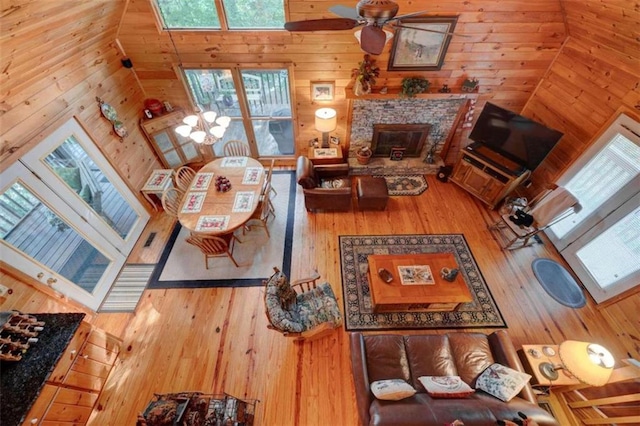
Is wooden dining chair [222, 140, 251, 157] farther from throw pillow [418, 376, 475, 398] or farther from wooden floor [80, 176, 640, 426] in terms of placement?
throw pillow [418, 376, 475, 398]

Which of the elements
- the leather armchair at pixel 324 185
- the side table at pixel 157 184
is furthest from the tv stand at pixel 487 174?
the side table at pixel 157 184

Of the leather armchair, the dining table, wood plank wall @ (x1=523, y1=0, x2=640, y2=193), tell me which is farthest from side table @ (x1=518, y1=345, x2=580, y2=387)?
the dining table

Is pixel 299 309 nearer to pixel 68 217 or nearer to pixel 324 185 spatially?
pixel 324 185

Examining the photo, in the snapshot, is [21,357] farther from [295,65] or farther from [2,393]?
[295,65]

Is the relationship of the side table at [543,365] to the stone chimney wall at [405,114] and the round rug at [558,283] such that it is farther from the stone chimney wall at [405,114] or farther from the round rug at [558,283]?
the stone chimney wall at [405,114]

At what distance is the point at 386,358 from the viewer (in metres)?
2.65

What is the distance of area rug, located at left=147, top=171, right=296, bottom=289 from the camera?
3797mm

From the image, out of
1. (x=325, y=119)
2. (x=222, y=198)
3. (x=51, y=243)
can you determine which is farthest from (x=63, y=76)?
(x=325, y=119)

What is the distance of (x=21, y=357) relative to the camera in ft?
7.11

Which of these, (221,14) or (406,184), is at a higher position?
(221,14)

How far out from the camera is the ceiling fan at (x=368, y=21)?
1686 millimetres

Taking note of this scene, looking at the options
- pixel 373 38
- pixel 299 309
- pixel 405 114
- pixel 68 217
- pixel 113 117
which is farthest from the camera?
pixel 405 114

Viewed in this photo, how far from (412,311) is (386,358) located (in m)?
0.97

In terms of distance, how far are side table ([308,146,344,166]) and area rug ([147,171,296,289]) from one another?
1241 mm
